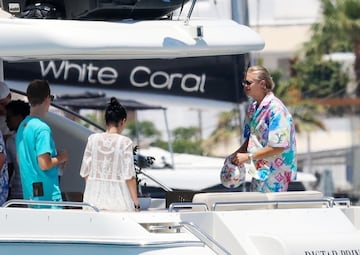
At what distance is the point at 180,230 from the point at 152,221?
6.9 inches

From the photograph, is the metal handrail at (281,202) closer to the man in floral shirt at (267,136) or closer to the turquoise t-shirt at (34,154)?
the man in floral shirt at (267,136)

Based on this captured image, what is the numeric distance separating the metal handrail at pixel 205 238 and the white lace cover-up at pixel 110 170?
464 millimetres

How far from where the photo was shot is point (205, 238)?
6730mm

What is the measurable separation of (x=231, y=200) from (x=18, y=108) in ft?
5.78

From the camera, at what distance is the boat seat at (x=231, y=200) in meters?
7.11

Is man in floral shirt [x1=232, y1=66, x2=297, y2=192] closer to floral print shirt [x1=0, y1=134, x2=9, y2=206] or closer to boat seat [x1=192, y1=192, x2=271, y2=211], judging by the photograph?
boat seat [x1=192, y1=192, x2=271, y2=211]

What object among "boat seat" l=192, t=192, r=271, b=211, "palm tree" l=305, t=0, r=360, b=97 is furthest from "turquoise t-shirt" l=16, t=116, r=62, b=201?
"palm tree" l=305, t=0, r=360, b=97

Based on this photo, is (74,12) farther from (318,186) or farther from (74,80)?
(318,186)

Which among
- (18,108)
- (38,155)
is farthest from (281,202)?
(18,108)

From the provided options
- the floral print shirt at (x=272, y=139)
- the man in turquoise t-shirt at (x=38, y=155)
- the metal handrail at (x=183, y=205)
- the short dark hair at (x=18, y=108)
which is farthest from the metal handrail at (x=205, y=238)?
the short dark hair at (x=18, y=108)

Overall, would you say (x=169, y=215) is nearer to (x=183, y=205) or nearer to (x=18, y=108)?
(x=183, y=205)

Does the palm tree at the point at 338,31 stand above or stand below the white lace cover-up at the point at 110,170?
above

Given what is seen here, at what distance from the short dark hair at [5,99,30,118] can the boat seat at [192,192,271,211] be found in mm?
1527

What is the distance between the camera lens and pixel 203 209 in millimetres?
7109
